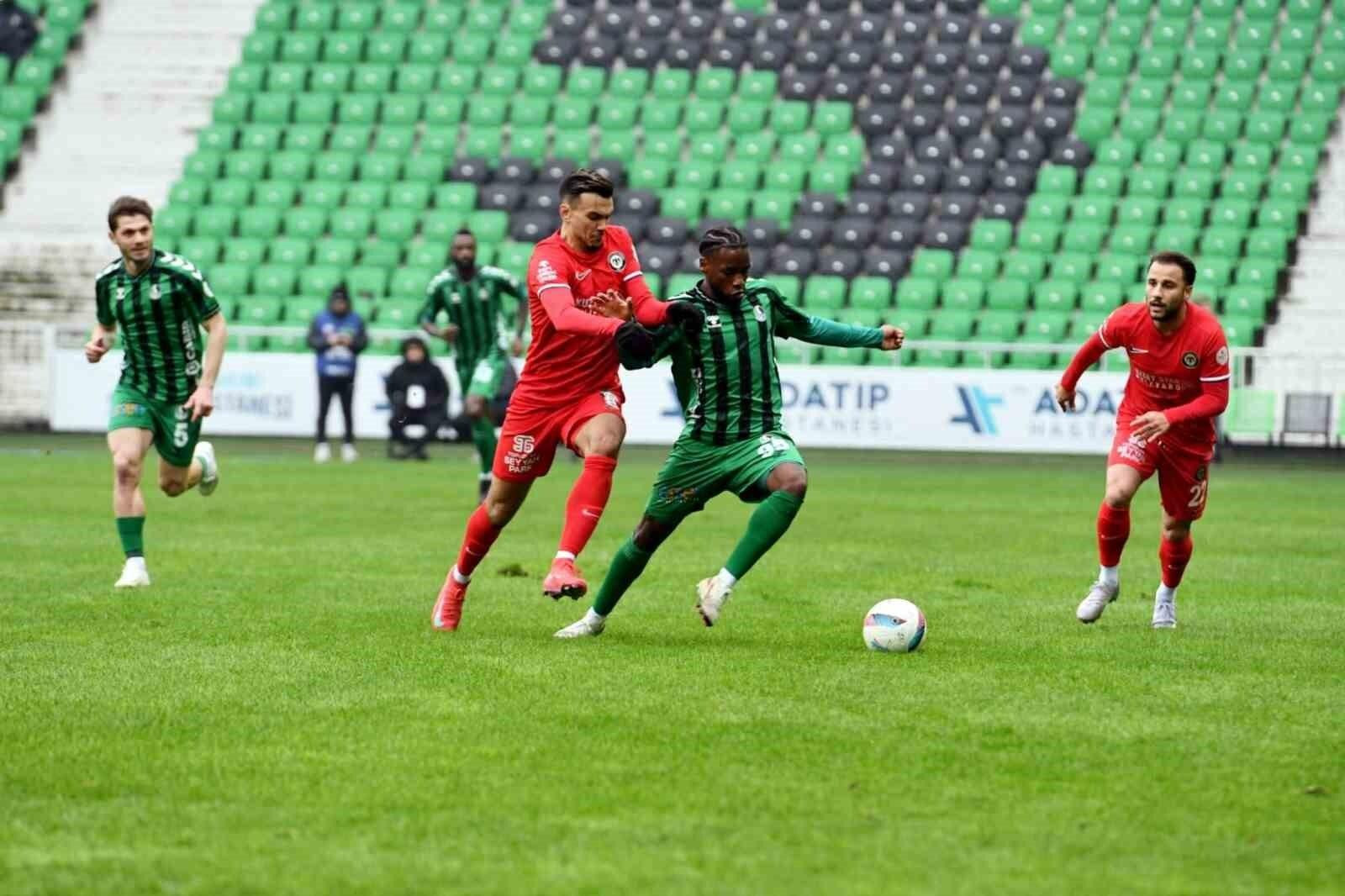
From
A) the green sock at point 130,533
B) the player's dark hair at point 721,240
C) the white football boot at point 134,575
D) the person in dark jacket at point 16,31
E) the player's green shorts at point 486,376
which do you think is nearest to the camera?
the player's dark hair at point 721,240

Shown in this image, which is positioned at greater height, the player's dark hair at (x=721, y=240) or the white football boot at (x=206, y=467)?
the player's dark hair at (x=721, y=240)

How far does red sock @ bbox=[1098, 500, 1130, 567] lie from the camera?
10.3m

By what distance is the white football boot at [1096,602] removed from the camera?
33.3 ft

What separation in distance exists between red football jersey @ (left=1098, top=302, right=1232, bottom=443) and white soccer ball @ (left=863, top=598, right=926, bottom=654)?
1906mm

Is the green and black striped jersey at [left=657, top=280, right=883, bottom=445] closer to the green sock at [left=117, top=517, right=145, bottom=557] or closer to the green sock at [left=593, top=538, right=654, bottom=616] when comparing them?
the green sock at [left=593, top=538, right=654, bottom=616]

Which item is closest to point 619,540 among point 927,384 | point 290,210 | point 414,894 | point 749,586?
point 749,586

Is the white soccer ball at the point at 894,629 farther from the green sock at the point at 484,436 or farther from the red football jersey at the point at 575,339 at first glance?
the green sock at the point at 484,436

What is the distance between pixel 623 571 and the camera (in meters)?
9.42

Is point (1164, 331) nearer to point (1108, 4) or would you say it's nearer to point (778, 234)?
point (778, 234)

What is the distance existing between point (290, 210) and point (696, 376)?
24510 mm

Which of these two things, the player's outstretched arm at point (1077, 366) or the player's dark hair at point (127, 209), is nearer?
the player's outstretched arm at point (1077, 366)

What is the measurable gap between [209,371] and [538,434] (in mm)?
2757

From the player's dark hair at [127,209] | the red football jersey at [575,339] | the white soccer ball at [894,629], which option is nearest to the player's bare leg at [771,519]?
the white soccer ball at [894,629]

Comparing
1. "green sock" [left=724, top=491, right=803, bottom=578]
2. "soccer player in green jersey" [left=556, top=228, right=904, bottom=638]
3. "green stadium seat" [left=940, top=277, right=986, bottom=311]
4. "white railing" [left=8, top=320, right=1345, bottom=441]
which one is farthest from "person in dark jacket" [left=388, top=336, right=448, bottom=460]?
"green sock" [left=724, top=491, right=803, bottom=578]
